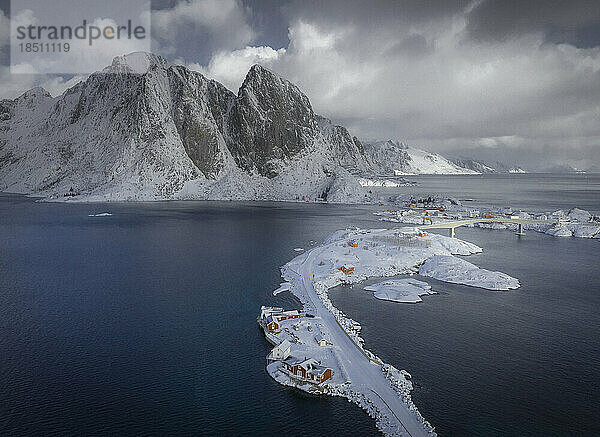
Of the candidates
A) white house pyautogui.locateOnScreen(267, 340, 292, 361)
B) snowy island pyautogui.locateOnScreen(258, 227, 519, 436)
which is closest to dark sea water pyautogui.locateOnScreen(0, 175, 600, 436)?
white house pyautogui.locateOnScreen(267, 340, 292, 361)

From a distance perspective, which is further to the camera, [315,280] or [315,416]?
[315,280]

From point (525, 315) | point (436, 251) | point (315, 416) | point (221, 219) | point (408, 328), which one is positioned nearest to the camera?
point (315, 416)

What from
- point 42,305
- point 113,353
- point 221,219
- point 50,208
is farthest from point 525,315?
point 50,208

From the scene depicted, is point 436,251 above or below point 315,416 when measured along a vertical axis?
above

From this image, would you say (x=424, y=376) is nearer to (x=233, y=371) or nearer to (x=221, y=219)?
(x=233, y=371)

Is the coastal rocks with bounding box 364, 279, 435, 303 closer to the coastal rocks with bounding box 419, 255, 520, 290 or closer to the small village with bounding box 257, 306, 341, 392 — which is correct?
the coastal rocks with bounding box 419, 255, 520, 290

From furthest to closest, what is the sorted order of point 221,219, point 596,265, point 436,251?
point 221,219 → point 436,251 → point 596,265

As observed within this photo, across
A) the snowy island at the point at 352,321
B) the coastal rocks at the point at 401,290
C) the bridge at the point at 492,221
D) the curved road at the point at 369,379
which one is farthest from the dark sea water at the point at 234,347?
the bridge at the point at 492,221
